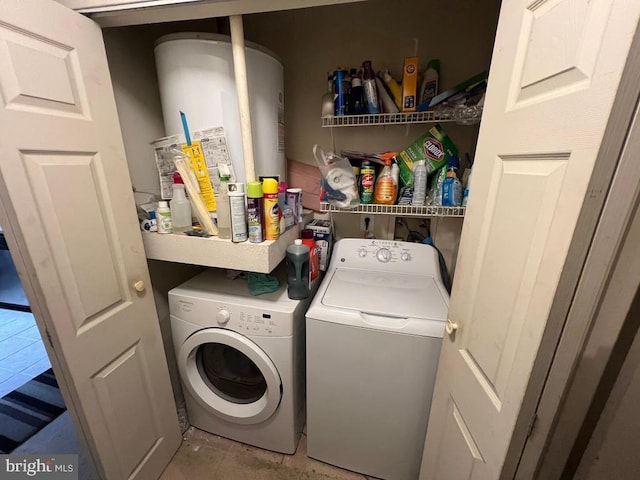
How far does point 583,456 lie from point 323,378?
0.82 meters

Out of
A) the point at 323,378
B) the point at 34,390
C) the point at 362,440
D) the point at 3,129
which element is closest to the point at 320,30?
the point at 3,129

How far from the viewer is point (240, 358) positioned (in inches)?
56.2

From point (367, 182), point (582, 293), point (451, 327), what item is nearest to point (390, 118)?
point (367, 182)

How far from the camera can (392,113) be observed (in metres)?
1.28

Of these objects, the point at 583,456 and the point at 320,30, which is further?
the point at 320,30

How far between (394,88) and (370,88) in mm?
128

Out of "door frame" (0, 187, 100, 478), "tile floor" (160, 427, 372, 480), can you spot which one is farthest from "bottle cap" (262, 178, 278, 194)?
"tile floor" (160, 427, 372, 480)

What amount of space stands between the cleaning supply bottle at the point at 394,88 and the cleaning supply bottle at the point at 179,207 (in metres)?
1.06

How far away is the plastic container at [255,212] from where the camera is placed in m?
0.98

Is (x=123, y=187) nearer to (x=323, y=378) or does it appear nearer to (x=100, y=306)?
(x=100, y=306)

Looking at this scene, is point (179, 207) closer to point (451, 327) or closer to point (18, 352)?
point (451, 327)

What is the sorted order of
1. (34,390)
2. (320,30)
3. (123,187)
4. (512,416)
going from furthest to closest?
(34,390), (320,30), (123,187), (512,416)

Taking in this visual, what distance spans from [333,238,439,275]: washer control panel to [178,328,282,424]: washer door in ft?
2.07

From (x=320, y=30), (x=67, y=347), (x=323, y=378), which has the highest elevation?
(x=320, y=30)
